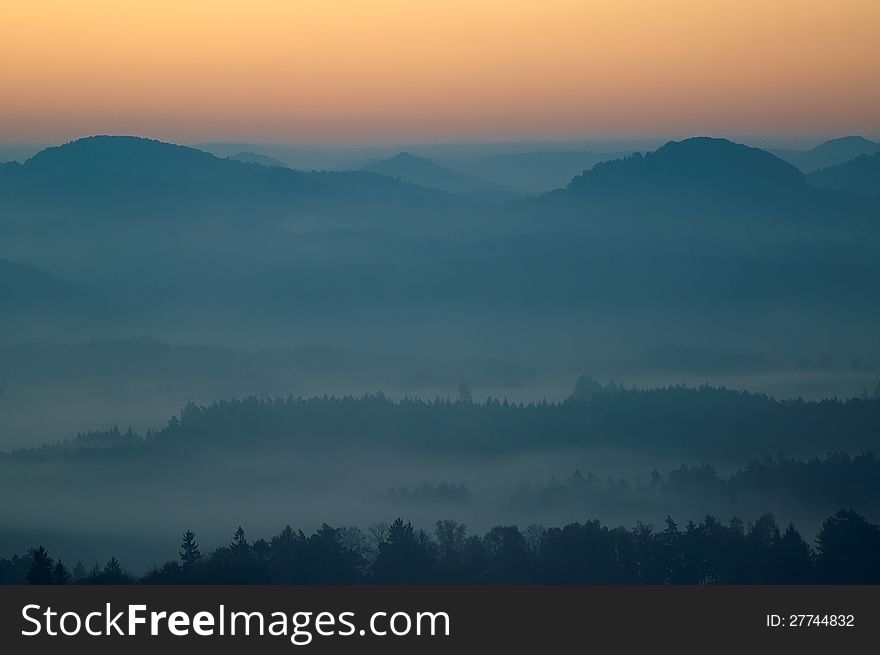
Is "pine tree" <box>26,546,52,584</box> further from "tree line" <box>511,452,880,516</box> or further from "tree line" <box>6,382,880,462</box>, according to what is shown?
"tree line" <box>6,382,880,462</box>

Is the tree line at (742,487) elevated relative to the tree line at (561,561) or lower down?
elevated

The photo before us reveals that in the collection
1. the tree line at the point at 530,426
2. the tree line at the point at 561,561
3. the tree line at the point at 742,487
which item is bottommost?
the tree line at the point at 561,561

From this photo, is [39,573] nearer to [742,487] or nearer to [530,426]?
[742,487]

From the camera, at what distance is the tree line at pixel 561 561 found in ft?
121

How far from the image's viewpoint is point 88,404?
16338 cm

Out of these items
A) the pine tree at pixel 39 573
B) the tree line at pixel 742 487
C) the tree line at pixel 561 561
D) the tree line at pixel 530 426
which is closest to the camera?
the pine tree at pixel 39 573

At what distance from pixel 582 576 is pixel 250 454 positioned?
7914 cm

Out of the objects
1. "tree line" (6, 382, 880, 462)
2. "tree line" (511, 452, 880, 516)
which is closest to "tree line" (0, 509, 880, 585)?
"tree line" (511, 452, 880, 516)

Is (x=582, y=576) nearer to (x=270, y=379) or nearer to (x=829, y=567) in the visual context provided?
(x=829, y=567)

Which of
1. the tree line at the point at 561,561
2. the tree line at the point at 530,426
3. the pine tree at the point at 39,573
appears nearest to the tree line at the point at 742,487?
the tree line at the point at 530,426

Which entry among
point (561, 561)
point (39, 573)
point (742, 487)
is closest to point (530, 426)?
point (742, 487)

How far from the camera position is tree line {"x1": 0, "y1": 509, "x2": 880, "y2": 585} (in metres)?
37.0

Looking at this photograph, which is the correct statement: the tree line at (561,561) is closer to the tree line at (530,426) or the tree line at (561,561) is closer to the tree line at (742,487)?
the tree line at (742,487)

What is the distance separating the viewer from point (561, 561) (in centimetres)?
4078
